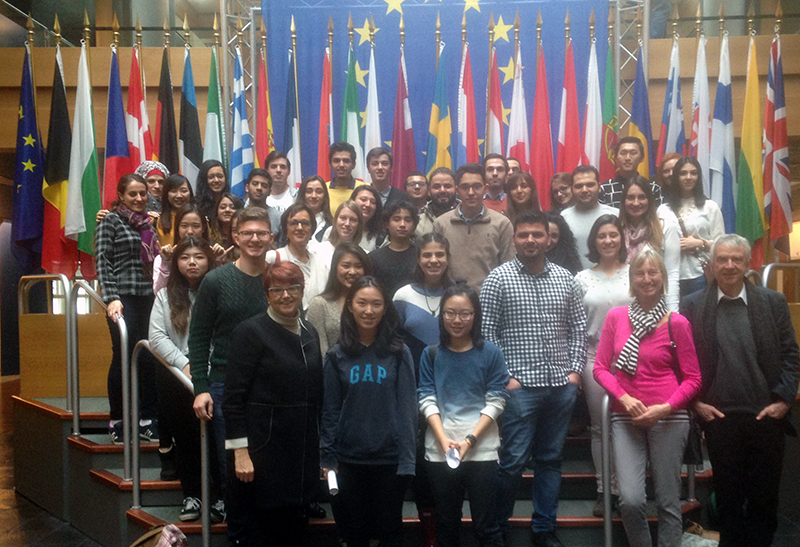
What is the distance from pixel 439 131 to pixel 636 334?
12.3 feet

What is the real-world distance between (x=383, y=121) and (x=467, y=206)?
325 centimetres

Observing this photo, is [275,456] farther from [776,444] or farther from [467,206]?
[776,444]

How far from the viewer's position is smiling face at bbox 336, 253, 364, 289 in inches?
142

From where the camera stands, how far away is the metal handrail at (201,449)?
11.6ft

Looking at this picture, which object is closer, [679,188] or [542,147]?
[679,188]

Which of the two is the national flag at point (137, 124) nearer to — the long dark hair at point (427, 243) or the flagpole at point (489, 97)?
the flagpole at point (489, 97)

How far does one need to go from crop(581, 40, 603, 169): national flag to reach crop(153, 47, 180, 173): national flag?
3.63 m

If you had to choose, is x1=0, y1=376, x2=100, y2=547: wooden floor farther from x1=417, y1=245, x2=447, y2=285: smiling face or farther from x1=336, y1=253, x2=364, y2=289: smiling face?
x1=417, y1=245, x2=447, y2=285: smiling face

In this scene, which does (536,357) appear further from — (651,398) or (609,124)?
(609,124)

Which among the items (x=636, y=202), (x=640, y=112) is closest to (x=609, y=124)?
(x=640, y=112)

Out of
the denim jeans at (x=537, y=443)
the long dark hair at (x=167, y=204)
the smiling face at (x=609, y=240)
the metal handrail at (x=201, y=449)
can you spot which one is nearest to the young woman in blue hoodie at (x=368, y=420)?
the denim jeans at (x=537, y=443)

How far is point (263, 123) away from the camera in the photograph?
6.83 m

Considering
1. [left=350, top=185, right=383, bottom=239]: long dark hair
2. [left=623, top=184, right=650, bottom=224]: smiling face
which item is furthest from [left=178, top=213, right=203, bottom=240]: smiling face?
[left=623, top=184, right=650, bottom=224]: smiling face

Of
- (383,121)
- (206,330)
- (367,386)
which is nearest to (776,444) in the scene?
(367,386)
